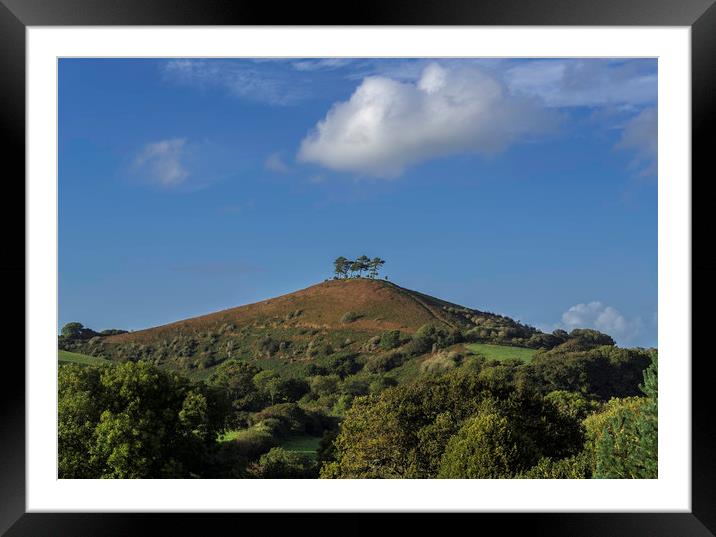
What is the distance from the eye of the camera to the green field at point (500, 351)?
2103 cm

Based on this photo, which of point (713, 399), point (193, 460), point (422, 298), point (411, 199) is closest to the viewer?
point (713, 399)

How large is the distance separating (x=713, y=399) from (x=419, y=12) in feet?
6.00

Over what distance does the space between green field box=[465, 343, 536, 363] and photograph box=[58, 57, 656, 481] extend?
0.06 meters

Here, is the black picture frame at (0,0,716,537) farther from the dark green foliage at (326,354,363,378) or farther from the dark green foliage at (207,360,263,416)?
the dark green foliage at (326,354,363,378)

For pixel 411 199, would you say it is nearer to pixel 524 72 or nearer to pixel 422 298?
pixel 422 298

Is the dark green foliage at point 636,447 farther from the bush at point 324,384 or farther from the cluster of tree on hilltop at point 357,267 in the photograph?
the cluster of tree on hilltop at point 357,267

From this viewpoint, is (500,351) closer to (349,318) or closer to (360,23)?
(349,318)

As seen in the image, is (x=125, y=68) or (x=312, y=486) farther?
(x=125, y=68)

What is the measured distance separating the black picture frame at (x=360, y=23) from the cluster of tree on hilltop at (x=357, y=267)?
20.7 meters

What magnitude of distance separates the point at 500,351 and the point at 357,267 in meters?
5.90

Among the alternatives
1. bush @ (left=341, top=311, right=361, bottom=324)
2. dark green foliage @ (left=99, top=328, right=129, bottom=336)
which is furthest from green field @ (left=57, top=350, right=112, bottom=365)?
bush @ (left=341, top=311, right=361, bottom=324)

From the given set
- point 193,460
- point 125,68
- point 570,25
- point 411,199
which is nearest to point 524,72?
point 411,199

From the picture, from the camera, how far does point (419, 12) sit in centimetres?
254

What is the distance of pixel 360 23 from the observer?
2.55 m
